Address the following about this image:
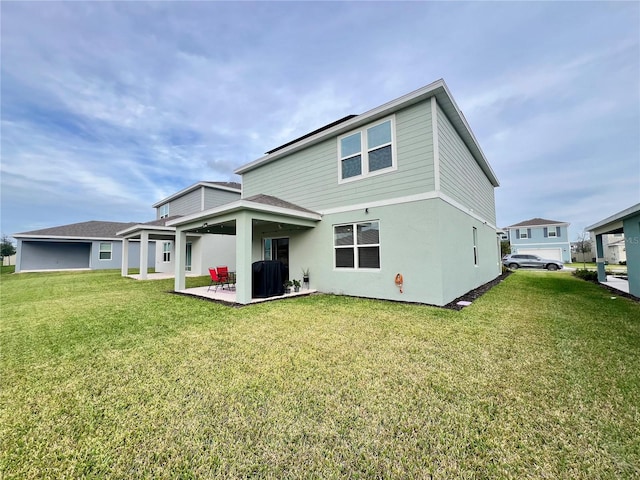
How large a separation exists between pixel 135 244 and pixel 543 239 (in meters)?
46.7

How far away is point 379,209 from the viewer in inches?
313

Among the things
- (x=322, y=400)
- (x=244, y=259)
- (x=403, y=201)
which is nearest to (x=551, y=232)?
(x=403, y=201)

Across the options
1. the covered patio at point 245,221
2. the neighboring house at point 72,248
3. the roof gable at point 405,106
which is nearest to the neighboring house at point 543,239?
the roof gable at point 405,106

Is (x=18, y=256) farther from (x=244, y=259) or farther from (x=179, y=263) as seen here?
(x=244, y=259)

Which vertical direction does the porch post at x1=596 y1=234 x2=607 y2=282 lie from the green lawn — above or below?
above

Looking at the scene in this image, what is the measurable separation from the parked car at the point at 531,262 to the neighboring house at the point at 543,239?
30.9ft

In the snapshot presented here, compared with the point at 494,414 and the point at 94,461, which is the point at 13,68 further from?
the point at 494,414

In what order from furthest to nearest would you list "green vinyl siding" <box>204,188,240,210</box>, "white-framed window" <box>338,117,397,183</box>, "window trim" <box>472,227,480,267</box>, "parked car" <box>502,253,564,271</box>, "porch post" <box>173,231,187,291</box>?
1. "parked car" <box>502,253,564,271</box>
2. "green vinyl siding" <box>204,188,240,210</box>
3. "window trim" <box>472,227,480,267</box>
4. "porch post" <box>173,231,187,291</box>
5. "white-framed window" <box>338,117,397,183</box>

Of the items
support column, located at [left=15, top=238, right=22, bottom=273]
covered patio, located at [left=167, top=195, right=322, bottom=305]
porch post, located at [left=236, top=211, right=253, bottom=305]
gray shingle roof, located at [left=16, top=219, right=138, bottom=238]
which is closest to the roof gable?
covered patio, located at [left=167, top=195, right=322, bottom=305]

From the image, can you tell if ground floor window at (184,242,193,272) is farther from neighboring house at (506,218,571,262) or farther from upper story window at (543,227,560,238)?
upper story window at (543,227,560,238)

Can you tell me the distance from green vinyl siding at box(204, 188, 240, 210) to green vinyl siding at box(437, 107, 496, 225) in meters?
15.3

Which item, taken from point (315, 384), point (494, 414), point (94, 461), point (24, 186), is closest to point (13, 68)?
point (94, 461)

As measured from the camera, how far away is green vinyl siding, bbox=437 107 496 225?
24.6 ft

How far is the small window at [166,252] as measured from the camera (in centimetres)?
2081
